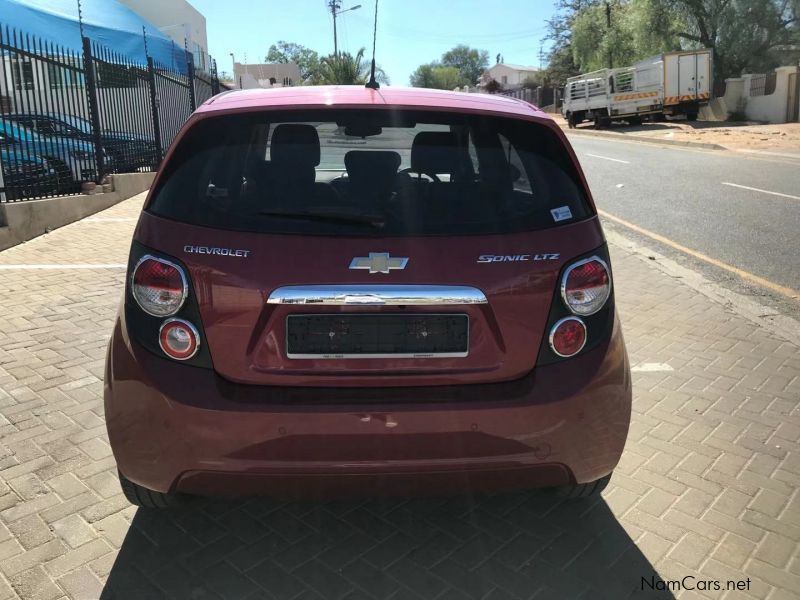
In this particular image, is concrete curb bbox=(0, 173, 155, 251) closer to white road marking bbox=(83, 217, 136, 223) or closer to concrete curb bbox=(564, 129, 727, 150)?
white road marking bbox=(83, 217, 136, 223)

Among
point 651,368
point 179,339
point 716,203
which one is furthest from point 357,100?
point 716,203

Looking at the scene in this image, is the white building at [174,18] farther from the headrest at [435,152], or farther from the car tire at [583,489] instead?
the car tire at [583,489]

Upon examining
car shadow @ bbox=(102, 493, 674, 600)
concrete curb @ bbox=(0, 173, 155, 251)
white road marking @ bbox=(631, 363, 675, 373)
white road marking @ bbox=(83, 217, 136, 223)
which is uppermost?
concrete curb @ bbox=(0, 173, 155, 251)

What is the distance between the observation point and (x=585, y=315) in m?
2.39

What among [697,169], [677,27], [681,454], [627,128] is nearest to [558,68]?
[677,27]

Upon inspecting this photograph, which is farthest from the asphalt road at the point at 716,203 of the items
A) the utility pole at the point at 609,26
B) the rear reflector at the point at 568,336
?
the utility pole at the point at 609,26

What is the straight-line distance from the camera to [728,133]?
26469mm

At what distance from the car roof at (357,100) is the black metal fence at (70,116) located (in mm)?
6925

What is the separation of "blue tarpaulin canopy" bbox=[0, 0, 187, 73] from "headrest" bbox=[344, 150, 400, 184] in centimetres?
1362

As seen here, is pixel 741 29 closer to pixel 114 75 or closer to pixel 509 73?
pixel 114 75

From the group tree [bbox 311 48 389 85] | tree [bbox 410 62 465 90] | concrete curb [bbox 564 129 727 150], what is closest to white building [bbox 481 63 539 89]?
tree [bbox 410 62 465 90]

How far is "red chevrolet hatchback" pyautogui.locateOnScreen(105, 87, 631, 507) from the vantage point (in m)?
2.21

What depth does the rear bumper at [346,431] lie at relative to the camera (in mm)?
2197

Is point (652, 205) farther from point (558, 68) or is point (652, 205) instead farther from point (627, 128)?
point (558, 68)
